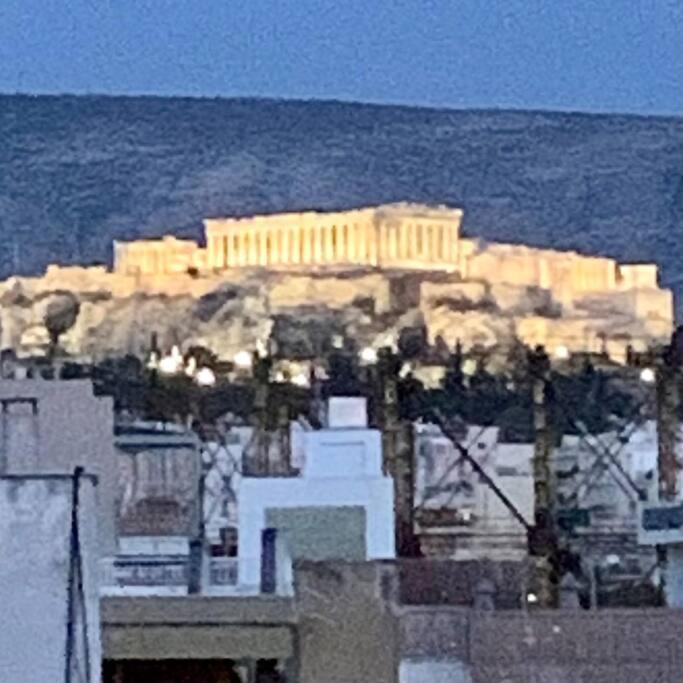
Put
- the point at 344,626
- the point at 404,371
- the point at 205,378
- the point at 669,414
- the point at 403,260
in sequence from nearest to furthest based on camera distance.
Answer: the point at 344,626 → the point at 669,414 → the point at 205,378 → the point at 404,371 → the point at 403,260

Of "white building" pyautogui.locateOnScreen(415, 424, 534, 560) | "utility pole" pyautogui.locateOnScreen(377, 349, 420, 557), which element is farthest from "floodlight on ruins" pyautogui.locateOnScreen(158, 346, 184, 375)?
"utility pole" pyautogui.locateOnScreen(377, 349, 420, 557)

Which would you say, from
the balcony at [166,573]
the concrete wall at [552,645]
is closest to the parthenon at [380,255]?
the balcony at [166,573]

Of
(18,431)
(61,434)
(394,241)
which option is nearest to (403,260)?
(394,241)

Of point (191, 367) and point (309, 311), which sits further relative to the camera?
point (309, 311)

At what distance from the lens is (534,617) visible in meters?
11.1

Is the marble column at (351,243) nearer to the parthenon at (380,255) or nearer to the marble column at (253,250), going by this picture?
the parthenon at (380,255)

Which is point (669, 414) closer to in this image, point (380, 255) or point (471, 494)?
point (471, 494)

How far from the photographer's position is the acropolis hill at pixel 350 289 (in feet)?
307

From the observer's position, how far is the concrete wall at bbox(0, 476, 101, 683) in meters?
7.72

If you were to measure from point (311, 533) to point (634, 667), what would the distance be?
236 cm

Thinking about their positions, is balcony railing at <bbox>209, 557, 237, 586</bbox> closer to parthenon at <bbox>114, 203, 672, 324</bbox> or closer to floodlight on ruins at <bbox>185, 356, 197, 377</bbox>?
floodlight on ruins at <bbox>185, 356, 197, 377</bbox>

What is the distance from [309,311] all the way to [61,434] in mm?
87366

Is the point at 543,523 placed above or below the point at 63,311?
below

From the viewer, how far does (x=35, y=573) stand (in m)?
7.76
